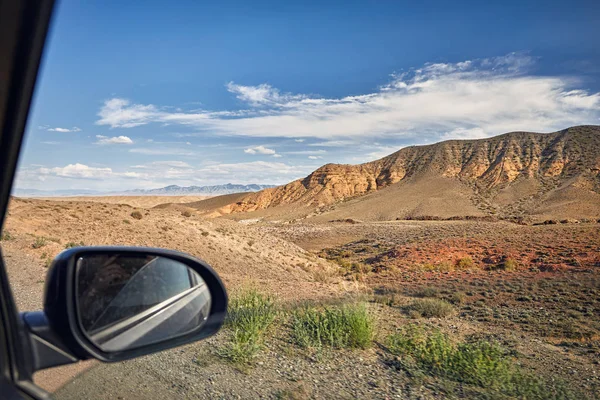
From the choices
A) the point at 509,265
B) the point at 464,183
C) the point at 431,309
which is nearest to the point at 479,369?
Answer: the point at 431,309

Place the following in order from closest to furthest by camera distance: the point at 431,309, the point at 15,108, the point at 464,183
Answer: the point at 15,108
the point at 431,309
the point at 464,183

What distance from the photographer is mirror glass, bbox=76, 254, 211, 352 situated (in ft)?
6.85

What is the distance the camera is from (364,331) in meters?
7.55

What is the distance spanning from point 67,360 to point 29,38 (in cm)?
117

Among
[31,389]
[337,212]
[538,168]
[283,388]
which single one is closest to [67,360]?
[31,389]

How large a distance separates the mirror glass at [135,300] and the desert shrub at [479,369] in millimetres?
4492

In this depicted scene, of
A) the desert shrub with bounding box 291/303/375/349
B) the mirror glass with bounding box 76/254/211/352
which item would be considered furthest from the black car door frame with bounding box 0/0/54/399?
the desert shrub with bounding box 291/303/375/349

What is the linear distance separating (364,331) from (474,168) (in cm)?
11034

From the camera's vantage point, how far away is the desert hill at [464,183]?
3359 inches

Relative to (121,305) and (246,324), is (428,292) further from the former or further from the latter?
(121,305)

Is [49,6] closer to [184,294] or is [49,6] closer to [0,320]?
[0,320]

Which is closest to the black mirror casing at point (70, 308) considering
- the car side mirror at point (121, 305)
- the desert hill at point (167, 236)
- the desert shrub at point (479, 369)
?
the car side mirror at point (121, 305)

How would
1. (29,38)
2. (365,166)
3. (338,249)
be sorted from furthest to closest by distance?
(365,166)
(338,249)
(29,38)

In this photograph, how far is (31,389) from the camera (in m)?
1.65
